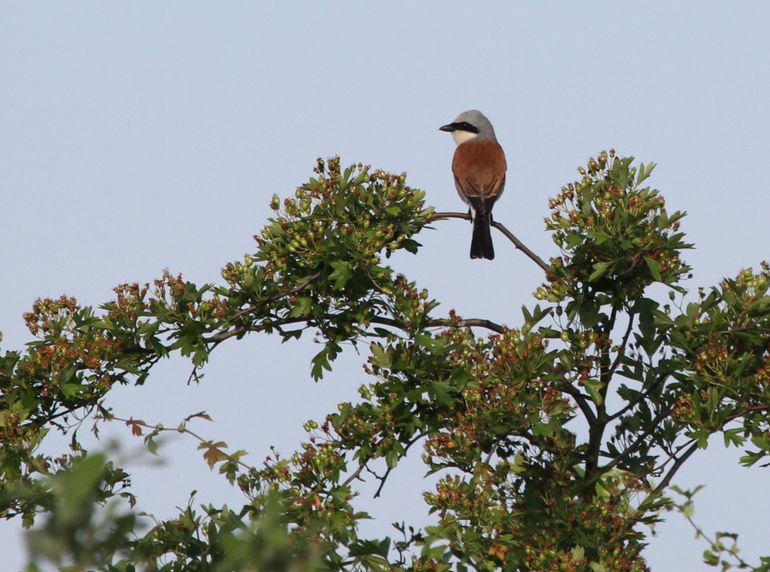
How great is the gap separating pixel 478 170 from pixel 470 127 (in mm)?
1718

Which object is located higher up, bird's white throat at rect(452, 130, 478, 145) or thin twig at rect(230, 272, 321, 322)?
bird's white throat at rect(452, 130, 478, 145)

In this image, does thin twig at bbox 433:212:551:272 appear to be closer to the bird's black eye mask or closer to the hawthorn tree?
the hawthorn tree

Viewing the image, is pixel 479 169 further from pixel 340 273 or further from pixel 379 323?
pixel 340 273

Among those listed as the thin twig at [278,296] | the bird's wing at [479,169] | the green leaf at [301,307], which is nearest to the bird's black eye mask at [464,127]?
the bird's wing at [479,169]

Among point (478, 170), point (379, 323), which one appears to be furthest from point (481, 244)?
point (379, 323)

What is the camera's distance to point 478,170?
11.5 m

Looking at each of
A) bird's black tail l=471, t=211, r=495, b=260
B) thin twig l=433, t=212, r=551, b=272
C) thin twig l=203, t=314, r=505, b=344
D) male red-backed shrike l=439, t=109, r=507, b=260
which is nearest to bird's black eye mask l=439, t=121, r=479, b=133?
male red-backed shrike l=439, t=109, r=507, b=260

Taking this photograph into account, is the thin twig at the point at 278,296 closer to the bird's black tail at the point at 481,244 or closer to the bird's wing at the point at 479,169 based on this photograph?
the bird's black tail at the point at 481,244

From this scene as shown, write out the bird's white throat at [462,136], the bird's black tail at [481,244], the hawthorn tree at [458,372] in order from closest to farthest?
1. the hawthorn tree at [458,372]
2. the bird's black tail at [481,244]
3. the bird's white throat at [462,136]

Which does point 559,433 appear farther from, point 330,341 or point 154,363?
point 154,363

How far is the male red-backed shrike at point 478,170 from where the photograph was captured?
10.4 m

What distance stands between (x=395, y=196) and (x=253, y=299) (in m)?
1.29

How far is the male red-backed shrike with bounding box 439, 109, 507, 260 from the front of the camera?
34.2 feet

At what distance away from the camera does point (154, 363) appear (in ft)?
26.1
